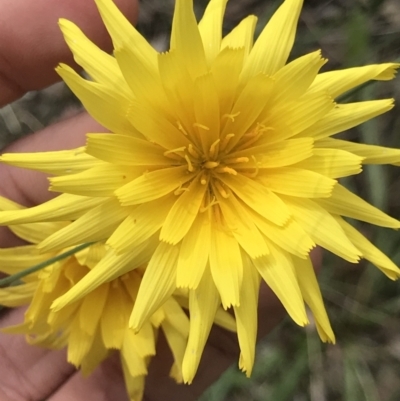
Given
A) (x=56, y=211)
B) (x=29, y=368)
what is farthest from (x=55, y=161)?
(x=29, y=368)

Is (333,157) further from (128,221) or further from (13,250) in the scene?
(13,250)

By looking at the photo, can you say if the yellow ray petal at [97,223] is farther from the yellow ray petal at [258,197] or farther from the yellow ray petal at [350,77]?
the yellow ray petal at [350,77]

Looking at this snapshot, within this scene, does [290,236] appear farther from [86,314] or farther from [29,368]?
[29,368]

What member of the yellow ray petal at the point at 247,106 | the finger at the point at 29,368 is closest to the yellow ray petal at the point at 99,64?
the yellow ray petal at the point at 247,106

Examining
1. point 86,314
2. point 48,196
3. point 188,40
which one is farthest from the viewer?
point 48,196

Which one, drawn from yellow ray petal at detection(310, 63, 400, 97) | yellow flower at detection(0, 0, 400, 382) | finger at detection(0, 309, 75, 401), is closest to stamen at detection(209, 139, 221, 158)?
yellow flower at detection(0, 0, 400, 382)
